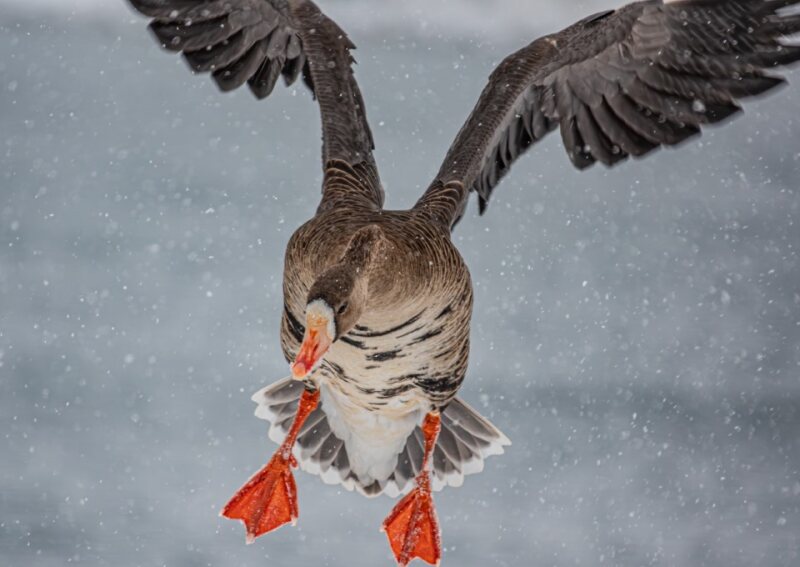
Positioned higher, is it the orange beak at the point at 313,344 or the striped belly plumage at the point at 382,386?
the striped belly plumage at the point at 382,386

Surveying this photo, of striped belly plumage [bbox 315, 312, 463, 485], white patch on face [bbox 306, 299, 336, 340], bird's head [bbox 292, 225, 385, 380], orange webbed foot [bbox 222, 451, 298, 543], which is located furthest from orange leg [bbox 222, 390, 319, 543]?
white patch on face [bbox 306, 299, 336, 340]

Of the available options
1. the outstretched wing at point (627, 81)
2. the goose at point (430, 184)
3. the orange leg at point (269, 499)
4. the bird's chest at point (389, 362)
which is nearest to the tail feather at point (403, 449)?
the goose at point (430, 184)

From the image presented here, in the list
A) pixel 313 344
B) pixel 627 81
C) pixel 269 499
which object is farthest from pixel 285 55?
pixel 313 344

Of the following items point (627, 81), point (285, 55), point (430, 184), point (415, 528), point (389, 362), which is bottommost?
point (415, 528)

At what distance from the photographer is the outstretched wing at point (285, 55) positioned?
423 cm

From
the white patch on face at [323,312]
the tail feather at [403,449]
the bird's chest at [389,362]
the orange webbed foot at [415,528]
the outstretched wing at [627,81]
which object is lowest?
the orange webbed foot at [415,528]

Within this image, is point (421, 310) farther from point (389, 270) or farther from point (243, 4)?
point (243, 4)

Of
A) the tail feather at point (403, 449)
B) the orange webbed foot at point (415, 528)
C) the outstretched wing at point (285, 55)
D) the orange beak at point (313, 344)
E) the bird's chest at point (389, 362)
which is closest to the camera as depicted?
the orange beak at point (313, 344)

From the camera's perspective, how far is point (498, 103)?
14.0 feet

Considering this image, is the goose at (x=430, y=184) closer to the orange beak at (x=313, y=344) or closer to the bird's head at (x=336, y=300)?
the bird's head at (x=336, y=300)

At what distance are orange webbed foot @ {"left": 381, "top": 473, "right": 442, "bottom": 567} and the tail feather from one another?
516mm

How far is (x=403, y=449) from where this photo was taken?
4.65 metres

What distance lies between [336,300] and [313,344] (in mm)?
142

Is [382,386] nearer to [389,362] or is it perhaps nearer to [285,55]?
[389,362]
